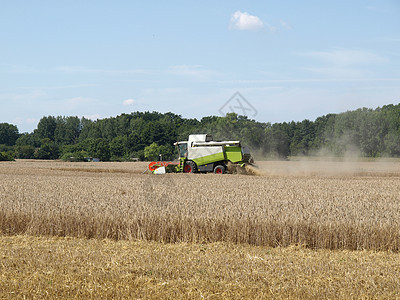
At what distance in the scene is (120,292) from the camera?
6.89m

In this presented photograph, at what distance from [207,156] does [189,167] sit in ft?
4.96

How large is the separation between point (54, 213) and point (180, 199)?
383cm

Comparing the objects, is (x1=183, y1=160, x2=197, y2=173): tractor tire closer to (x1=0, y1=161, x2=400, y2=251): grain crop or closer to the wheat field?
the wheat field

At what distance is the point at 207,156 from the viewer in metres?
29.8

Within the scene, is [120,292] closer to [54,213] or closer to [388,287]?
[388,287]

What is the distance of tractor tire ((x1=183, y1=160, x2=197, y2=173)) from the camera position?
98.7 ft

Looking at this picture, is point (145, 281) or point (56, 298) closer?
point (56, 298)

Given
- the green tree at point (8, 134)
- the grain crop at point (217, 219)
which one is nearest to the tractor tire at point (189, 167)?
the grain crop at point (217, 219)

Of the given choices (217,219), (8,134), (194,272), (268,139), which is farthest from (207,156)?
(8,134)

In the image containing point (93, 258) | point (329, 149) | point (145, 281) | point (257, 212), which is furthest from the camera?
point (329, 149)

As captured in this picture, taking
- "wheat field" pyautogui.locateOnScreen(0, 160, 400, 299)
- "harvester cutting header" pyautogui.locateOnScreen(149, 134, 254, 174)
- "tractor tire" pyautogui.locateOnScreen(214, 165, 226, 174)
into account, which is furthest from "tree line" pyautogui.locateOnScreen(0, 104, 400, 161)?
"wheat field" pyautogui.locateOnScreen(0, 160, 400, 299)

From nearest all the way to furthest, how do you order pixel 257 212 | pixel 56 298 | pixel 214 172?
pixel 56 298 < pixel 257 212 < pixel 214 172

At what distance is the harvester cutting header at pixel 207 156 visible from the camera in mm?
29438

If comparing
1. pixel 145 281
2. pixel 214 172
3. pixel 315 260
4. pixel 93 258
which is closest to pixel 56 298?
pixel 145 281
